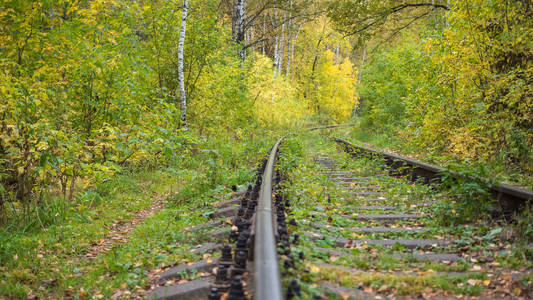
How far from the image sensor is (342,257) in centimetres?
322

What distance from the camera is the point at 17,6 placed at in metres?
5.65

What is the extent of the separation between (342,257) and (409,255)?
2.12 ft

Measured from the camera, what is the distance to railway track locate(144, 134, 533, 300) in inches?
94.6

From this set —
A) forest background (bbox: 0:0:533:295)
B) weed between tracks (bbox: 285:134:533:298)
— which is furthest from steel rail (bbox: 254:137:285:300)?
forest background (bbox: 0:0:533:295)

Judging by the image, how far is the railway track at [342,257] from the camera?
2.40 metres

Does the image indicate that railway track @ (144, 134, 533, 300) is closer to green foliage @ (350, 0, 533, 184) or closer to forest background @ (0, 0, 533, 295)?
forest background @ (0, 0, 533, 295)

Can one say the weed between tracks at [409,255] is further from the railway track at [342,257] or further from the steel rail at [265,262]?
the steel rail at [265,262]

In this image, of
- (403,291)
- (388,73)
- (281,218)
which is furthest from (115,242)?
(388,73)

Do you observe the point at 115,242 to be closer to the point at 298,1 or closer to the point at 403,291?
the point at 403,291

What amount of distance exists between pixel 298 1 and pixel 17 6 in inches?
724

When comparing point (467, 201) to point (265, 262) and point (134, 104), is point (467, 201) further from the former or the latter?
point (134, 104)

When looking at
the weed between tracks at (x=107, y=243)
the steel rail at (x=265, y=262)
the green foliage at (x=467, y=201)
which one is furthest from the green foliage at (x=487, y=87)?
the weed between tracks at (x=107, y=243)

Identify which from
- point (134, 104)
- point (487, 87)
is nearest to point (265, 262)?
point (134, 104)

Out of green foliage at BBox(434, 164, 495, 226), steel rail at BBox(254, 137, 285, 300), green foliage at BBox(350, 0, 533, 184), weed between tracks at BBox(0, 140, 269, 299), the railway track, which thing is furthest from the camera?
green foliage at BBox(350, 0, 533, 184)
